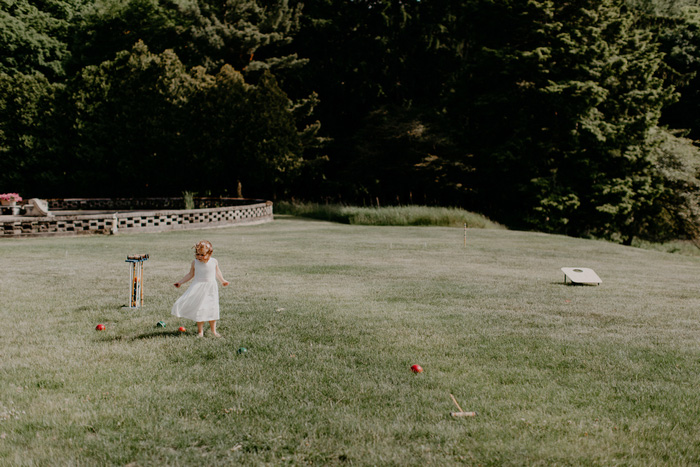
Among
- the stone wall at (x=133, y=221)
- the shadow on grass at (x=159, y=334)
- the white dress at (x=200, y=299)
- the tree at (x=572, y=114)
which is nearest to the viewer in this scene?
the white dress at (x=200, y=299)

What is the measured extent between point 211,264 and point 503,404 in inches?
148

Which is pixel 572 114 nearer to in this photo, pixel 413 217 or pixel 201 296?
pixel 413 217

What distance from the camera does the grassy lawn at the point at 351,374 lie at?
383cm

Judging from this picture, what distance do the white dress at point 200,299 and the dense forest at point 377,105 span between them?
27.9 meters

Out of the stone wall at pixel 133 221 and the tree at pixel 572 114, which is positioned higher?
the tree at pixel 572 114

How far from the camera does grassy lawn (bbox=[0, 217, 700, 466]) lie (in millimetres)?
3834

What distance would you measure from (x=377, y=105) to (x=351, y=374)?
40.8 meters

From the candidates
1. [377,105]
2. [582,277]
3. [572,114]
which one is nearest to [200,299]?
[582,277]

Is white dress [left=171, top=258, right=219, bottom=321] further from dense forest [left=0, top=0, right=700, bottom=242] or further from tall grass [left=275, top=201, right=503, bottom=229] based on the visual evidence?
dense forest [left=0, top=0, right=700, bottom=242]

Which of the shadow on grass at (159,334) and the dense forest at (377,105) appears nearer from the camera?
the shadow on grass at (159,334)

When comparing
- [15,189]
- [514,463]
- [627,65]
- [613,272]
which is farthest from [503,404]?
[15,189]

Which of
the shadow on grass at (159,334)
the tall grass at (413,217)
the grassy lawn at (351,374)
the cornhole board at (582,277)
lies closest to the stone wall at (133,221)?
the tall grass at (413,217)

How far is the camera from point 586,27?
3259cm

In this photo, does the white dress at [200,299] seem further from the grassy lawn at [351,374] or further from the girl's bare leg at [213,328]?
the grassy lawn at [351,374]
